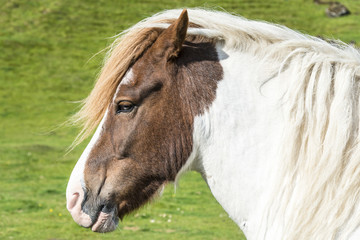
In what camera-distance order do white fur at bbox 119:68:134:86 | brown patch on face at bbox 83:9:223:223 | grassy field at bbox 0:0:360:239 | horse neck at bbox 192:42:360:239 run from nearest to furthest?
horse neck at bbox 192:42:360:239
brown patch on face at bbox 83:9:223:223
white fur at bbox 119:68:134:86
grassy field at bbox 0:0:360:239

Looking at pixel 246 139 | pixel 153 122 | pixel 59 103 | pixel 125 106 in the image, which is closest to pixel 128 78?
pixel 125 106

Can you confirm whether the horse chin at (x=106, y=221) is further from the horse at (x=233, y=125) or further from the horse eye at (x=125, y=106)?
the horse eye at (x=125, y=106)

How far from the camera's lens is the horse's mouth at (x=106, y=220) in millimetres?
3008

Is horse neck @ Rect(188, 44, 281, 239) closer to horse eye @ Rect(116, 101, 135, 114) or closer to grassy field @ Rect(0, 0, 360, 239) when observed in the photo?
horse eye @ Rect(116, 101, 135, 114)

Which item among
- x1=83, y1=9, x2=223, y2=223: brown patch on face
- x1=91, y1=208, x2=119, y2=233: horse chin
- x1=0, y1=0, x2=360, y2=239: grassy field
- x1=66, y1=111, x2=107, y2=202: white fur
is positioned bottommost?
x1=0, y1=0, x2=360, y2=239: grassy field

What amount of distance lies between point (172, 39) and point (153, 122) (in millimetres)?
422

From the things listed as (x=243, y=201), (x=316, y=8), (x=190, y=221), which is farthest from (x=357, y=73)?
(x=316, y=8)

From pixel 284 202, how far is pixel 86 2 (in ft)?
128

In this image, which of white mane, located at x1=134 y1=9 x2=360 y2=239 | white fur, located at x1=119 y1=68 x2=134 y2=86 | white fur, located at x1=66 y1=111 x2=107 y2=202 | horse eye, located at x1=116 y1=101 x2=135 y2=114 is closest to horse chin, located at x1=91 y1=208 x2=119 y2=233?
white fur, located at x1=66 y1=111 x2=107 y2=202

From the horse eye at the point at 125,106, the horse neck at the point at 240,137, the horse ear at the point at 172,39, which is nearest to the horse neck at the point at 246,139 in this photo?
the horse neck at the point at 240,137

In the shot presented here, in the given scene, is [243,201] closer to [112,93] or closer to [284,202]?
[284,202]

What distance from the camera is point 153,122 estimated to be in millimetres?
2879

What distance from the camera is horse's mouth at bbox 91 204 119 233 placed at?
3008 millimetres

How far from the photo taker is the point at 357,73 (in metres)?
2.69
